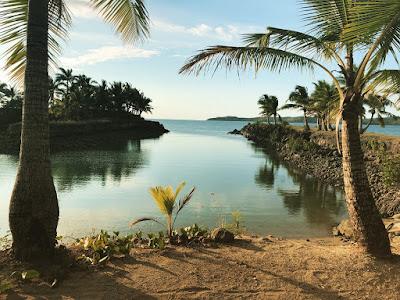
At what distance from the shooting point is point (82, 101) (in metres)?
66.3

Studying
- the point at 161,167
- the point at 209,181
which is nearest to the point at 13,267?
the point at 209,181

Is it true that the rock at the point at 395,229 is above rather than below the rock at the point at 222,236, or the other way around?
below

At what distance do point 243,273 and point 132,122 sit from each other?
7410cm

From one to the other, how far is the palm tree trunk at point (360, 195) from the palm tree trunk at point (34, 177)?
15.9 ft

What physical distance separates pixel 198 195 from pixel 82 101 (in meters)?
52.7

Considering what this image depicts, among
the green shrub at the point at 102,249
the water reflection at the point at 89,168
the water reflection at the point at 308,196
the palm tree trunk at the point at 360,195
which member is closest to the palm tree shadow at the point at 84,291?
the green shrub at the point at 102,249

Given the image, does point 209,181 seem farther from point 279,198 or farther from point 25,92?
point 25,92

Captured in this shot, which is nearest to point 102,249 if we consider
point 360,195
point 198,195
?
point 360,195

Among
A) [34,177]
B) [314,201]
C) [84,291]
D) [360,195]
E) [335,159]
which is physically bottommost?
[314,201]

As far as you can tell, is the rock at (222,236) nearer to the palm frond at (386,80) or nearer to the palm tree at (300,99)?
the palm frond at (386,80)

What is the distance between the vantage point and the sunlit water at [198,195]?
1351cm

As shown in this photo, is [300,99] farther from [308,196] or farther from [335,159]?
[308,196]

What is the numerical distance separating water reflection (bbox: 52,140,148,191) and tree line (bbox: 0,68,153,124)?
811 inches

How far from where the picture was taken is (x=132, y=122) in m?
78.4
